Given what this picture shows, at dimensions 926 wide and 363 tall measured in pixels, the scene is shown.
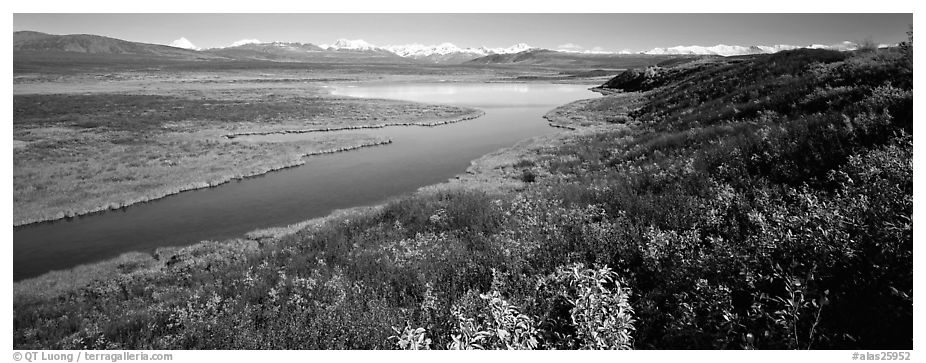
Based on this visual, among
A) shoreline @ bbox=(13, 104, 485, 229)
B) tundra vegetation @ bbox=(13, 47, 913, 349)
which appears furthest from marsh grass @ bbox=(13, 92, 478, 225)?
tundra vegetation @ bbox=(13, 47, 913, 349)

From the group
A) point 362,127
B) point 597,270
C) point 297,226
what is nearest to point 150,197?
point 297,226

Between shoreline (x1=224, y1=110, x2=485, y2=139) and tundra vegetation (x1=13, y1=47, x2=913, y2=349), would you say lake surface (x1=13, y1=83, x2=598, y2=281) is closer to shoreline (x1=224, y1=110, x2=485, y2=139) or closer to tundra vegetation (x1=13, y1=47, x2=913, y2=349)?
tundra vegetation (x1=13, y1=47, x2=913, y2=349)

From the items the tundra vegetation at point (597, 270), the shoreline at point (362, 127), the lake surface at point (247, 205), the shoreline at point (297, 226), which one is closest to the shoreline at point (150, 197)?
the lake surface at point (247, 205)

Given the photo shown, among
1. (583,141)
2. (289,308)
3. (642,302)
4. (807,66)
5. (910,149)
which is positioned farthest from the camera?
(583,141)

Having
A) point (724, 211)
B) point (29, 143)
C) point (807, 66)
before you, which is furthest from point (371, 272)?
point (29, 143)

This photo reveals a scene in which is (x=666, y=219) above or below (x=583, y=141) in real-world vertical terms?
below
